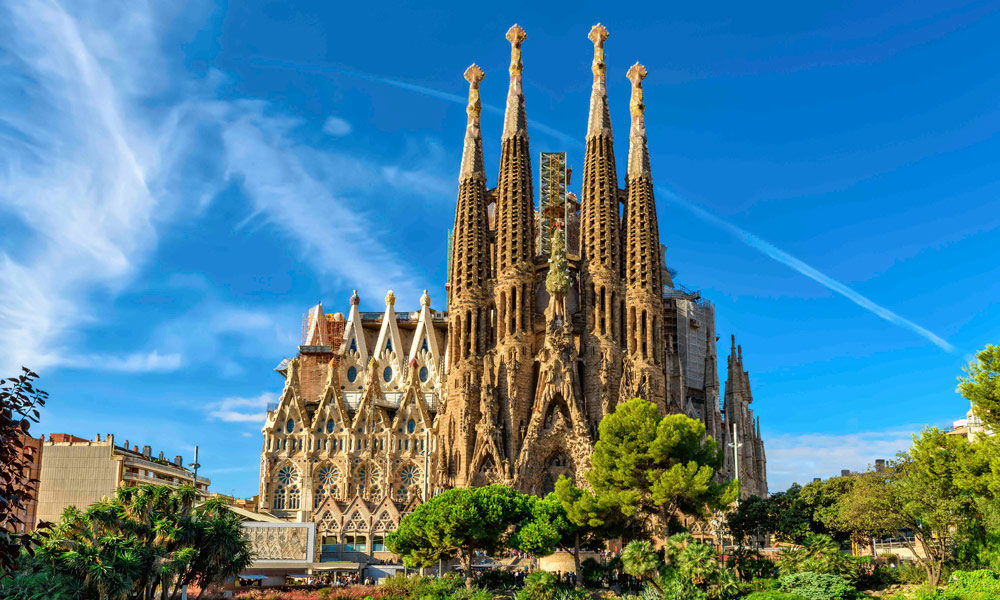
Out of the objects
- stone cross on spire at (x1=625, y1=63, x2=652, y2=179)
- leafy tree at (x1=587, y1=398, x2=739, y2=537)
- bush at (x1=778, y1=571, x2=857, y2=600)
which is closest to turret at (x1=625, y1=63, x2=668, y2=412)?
stone cross on spire at (x1=625, y1=63, x2=652, y2=179)

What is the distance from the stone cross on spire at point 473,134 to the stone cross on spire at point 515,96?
225 cm

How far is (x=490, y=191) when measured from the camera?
2581 inches

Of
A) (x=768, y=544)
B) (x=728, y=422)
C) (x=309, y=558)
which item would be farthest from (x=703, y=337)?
(x=309, y=558)

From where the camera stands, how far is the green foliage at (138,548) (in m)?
23.7

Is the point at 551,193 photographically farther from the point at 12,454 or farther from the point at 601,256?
the point at 12,454

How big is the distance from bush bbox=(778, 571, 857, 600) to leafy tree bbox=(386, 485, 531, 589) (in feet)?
37.8

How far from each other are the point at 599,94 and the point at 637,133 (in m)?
4.06

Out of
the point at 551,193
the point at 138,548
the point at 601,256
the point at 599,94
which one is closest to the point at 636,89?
the point at 599,94

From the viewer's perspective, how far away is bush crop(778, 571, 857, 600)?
29875mm

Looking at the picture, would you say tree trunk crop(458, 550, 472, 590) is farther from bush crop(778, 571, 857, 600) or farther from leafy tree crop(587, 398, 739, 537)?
bush crop(778, 571, 857, 600)

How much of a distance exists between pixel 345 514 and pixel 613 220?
1055 inches

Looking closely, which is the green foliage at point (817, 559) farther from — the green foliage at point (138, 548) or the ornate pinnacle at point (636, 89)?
the ornate pinnacle at point (636, 89)

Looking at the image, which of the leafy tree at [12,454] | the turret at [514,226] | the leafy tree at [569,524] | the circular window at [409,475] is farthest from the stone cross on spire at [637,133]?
the leafy tree at [12,454]

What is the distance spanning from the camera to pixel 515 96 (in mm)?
65750
